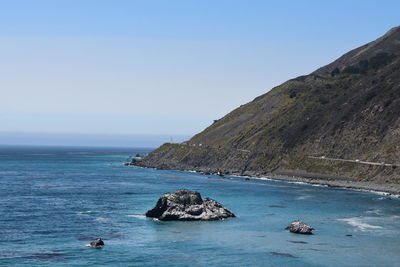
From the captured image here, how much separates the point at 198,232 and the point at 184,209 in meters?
12.9

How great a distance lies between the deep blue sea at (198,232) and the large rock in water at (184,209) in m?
2.72

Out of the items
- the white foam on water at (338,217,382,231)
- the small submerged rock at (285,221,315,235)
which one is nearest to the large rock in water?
the small submerged rock at (285,221,315,235)

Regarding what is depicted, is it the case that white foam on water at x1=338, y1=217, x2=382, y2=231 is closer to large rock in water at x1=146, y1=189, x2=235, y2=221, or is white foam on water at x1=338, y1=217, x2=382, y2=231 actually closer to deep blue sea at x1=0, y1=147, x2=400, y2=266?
deep blue sea at x1=0, y1=147, x2=400, y2=266

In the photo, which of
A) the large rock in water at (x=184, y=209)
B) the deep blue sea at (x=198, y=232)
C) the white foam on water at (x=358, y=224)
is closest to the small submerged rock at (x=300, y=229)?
the deep blue sea at (x=198, y=232)

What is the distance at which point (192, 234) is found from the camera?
9388cm

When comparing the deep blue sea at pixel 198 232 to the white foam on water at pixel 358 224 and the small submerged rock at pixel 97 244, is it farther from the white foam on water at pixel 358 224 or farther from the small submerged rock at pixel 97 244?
the small submerged rock at pixel 97 244

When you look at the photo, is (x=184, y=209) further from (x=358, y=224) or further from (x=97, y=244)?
(x=358, y=224)

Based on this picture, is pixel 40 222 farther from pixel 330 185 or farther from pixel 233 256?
pixel 330 185

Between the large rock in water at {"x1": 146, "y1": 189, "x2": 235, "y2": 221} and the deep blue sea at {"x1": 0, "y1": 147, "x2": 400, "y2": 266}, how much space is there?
107 inches

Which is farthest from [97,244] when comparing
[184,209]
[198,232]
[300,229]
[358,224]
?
[358,224]

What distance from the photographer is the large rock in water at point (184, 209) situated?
107000 mm

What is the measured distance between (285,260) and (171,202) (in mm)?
36534

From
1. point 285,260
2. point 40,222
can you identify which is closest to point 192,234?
point 285,260

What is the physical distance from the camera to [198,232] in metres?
95.8
